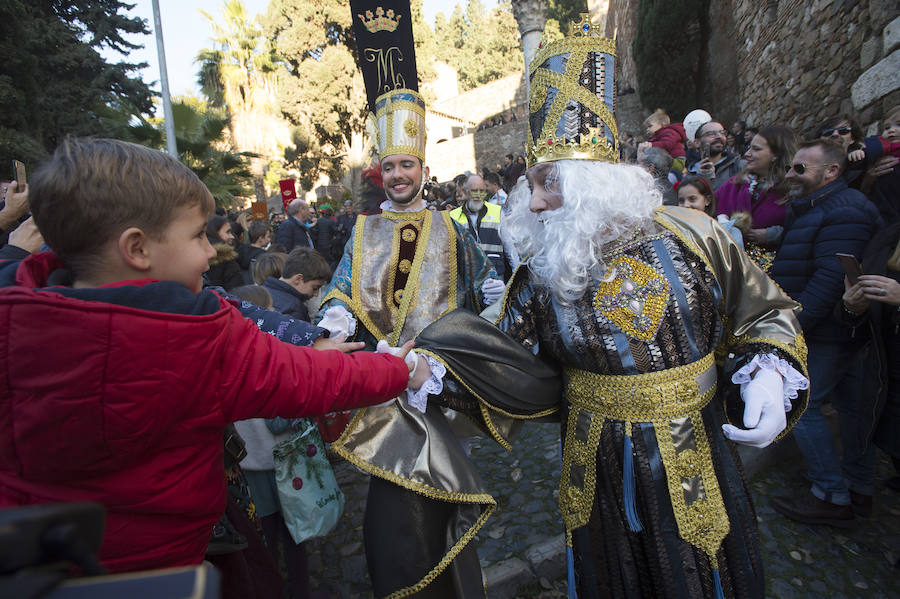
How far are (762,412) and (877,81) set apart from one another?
5622 millimetres

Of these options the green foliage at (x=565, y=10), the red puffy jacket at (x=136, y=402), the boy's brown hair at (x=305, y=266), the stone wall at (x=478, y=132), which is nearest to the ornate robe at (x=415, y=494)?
the red puffy jacket at (x=136, y=402)

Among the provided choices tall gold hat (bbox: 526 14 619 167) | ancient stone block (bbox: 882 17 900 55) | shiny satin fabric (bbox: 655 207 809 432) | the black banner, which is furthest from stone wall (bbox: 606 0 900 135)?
the black banner

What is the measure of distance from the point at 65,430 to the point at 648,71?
17.0 meters

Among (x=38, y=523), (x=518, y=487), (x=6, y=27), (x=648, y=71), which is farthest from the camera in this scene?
(x=648, y=71)

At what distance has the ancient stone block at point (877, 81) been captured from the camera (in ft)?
15.6

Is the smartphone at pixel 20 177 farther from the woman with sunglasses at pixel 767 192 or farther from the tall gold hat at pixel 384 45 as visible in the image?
the woman with sunglasses at pixel 767 192

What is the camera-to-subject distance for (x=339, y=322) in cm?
242

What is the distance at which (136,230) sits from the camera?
1055 millimetres

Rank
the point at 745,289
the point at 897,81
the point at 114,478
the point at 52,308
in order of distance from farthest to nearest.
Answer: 1. the point at 897,81
2. the point at 745,289
3. the point at 114,478
4. the point at 52,308

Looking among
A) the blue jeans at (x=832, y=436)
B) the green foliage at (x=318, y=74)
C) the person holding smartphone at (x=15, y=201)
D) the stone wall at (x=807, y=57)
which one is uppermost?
the green foliage at (x=318, y=74)

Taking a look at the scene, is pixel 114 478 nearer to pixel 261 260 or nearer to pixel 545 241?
pixel 545 241

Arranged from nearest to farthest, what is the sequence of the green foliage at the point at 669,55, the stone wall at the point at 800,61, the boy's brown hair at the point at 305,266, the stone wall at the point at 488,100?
the boy's brown hair at the point at 305,266 < the stone wall at the point at 800,61 < the green foliage at the point at 669,55 < the stone wall at the point at 488,100

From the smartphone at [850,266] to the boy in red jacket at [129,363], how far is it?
285 centimetres

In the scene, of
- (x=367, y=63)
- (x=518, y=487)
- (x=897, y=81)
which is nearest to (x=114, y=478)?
(x=518, y=487)
